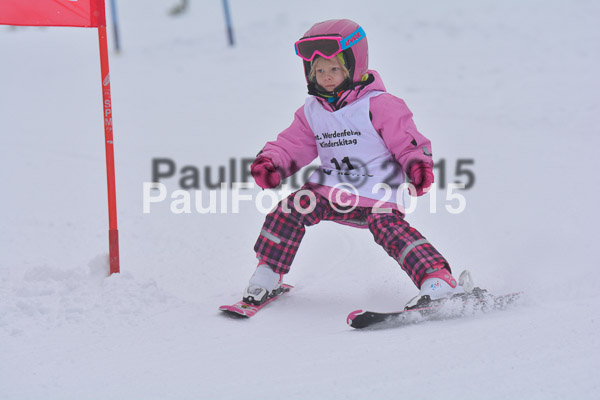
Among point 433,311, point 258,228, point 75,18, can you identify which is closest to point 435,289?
point 433,311

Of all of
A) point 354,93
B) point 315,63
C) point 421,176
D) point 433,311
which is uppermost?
point 315,63

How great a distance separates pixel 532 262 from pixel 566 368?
5.07 feet

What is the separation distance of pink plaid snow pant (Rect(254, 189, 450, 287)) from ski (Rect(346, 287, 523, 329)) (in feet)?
0.76

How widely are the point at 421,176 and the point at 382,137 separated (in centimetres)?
31

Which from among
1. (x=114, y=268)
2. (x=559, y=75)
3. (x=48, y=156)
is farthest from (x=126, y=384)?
(x=559, y=75)

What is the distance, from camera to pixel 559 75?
297 inches

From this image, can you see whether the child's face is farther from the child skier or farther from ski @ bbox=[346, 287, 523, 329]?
ski @ bbox=[346, 287, 523, 329]

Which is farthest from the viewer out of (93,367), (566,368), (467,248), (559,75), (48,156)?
(559,75)

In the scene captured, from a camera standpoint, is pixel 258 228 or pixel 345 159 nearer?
pixel 345 159

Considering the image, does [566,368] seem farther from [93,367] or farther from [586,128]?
[586,128]

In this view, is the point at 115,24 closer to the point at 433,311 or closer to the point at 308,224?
the point at 308,224

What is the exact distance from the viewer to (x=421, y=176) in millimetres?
2695
